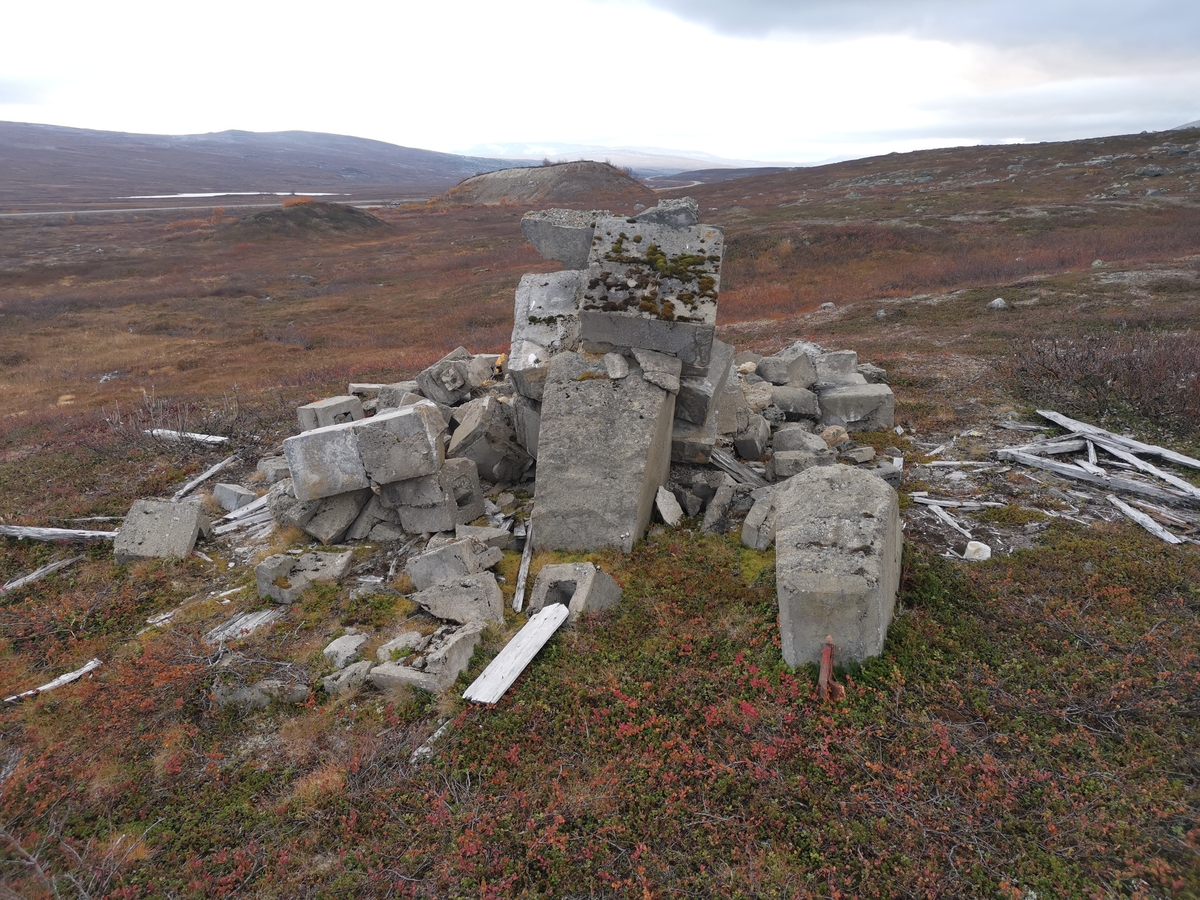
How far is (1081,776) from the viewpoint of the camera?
3.71 m

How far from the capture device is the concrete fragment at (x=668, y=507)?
284 inches

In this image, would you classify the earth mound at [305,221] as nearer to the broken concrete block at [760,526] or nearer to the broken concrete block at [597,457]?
the broken concrete block at [597,457]

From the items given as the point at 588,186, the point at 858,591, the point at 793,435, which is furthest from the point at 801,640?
the point at 588,186

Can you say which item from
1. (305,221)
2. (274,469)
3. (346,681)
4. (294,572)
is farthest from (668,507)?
(305,221)

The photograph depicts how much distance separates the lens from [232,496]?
8656mm

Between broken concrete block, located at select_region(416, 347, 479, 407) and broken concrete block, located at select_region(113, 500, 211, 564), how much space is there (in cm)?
357

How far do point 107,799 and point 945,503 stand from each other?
27.5 feet

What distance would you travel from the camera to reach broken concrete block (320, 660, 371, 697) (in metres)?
5.09

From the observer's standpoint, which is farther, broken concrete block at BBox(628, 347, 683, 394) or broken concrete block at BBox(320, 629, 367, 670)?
broken concrete block at BBox(628, 347, 683, 394)

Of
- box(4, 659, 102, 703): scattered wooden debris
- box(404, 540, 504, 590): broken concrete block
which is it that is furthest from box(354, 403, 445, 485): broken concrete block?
box(4, 659, 102, 703): scattered wooden debris

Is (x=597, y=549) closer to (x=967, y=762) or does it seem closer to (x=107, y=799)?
(x=967, y=762)

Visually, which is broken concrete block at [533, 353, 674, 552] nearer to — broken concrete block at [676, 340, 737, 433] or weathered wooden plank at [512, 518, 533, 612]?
weathered wooden plank at [512, 518, 533, 612]

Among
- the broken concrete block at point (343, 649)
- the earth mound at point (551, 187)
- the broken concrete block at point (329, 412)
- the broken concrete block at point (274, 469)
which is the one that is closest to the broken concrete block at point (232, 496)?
the broken concrete block at point (274, 469)

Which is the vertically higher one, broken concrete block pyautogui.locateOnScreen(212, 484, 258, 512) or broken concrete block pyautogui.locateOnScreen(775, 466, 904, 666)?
broken concrete block pyautogui.locateOnScreen(775, 466, 904, 666)
